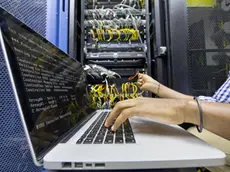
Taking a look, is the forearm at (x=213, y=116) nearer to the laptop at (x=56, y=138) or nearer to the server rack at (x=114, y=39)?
the laptop at (x=56, y=138)

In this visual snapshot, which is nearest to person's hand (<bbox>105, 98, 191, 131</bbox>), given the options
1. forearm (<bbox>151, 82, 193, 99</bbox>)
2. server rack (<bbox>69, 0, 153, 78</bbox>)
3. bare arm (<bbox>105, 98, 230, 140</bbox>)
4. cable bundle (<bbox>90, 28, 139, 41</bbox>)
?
bare arm (<bbox>105, 98, 230, 140</bbox>)

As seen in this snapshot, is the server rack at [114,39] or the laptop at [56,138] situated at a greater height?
the server rack at [114,39]

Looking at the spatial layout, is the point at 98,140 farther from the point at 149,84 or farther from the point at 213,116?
the point at 149,84

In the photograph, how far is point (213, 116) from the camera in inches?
17.3

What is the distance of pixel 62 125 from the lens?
1.66ft

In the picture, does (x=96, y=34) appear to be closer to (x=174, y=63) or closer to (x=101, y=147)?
(x=174, y=63)

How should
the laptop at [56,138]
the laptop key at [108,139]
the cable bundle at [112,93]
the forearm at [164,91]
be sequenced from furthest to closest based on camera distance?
the cable bundle at [112,93], the forearm at [164,91], the laptop key at [108,139], the laptop at [56,138]

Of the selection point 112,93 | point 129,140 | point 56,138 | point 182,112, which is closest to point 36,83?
point 56,138

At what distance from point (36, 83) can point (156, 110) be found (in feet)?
0.98

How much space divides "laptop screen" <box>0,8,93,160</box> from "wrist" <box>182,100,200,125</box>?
32cm

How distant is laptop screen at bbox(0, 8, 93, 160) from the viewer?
35 cm

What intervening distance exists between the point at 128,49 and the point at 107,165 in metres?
1.20

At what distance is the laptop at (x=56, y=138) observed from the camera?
286mm

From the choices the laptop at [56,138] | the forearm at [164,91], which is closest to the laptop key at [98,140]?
the laptop at [56,138]
